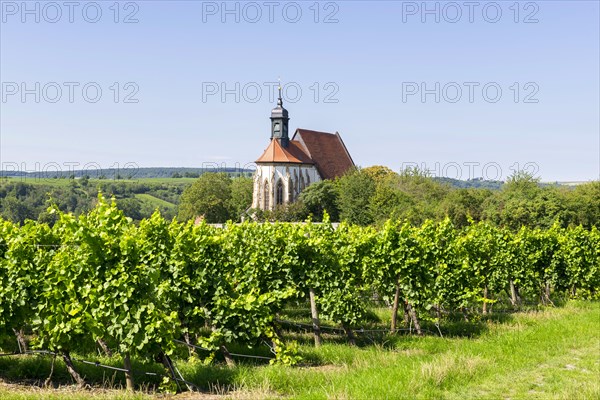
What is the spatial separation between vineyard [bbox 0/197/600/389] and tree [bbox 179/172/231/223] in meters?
65.0

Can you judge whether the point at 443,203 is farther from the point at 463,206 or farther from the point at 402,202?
the point at 402,202

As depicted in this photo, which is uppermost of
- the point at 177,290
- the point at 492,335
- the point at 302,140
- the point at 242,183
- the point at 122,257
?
the point at 302,140

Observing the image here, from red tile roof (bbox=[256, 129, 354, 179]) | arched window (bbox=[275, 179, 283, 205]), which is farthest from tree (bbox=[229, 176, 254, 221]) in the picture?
red tile roof (bbox=[256, 129, 354, 179])

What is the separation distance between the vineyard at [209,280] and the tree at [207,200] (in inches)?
2561

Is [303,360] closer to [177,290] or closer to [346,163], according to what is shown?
[177,290]

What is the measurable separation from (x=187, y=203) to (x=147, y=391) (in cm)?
7703

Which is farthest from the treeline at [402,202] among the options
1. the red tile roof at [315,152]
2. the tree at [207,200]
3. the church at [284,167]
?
the red tile roof at [315,152]

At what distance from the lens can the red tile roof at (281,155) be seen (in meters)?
80.2

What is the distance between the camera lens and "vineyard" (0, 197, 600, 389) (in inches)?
357

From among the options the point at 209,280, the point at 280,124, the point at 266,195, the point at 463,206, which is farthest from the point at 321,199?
the point at 209,280

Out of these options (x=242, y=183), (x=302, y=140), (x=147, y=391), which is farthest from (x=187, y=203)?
(x=147, y=391)

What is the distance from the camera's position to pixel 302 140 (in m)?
86.9

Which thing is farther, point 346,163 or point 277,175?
point 346,163

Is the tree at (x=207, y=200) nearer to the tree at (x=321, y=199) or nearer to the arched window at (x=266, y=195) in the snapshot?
the arched window at (x=266, y=195)
